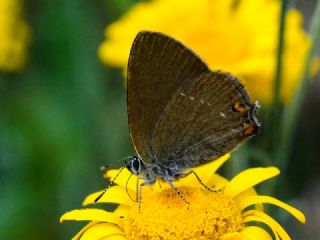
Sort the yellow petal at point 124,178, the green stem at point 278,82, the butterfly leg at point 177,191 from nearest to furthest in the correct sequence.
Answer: the butterfly leg at point 177,191 < the yellow petal at point 124,178 < the green stem at point 278,82

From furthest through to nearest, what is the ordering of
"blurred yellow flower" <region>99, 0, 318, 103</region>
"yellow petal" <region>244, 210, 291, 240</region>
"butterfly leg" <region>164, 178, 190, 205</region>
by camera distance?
"blurred yellow flower" <region>99, 0, 318, 103</region>
"butterfly leg" <region>164, 178, 190, 205</region>
"yellow petal" <region>244, 210, 291, 240</region>

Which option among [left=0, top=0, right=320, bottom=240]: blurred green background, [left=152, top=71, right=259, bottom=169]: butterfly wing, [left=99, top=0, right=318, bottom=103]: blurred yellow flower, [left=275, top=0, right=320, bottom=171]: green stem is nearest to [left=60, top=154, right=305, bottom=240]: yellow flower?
[left=152, top=71, right=259, bottom=169]: butterfly wing

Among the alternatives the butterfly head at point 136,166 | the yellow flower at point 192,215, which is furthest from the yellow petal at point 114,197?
the butterfly head at point 136,166

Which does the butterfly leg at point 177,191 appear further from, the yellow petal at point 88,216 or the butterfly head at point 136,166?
the yellow petal at point 88,216

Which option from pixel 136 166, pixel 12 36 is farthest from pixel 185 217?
pixel 12 36

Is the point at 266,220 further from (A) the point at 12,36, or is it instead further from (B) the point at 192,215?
(A) the point at 12,36

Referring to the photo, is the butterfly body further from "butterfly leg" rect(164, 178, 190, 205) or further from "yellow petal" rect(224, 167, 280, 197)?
"yellow petal" rect(224, 167, 280, 197)
